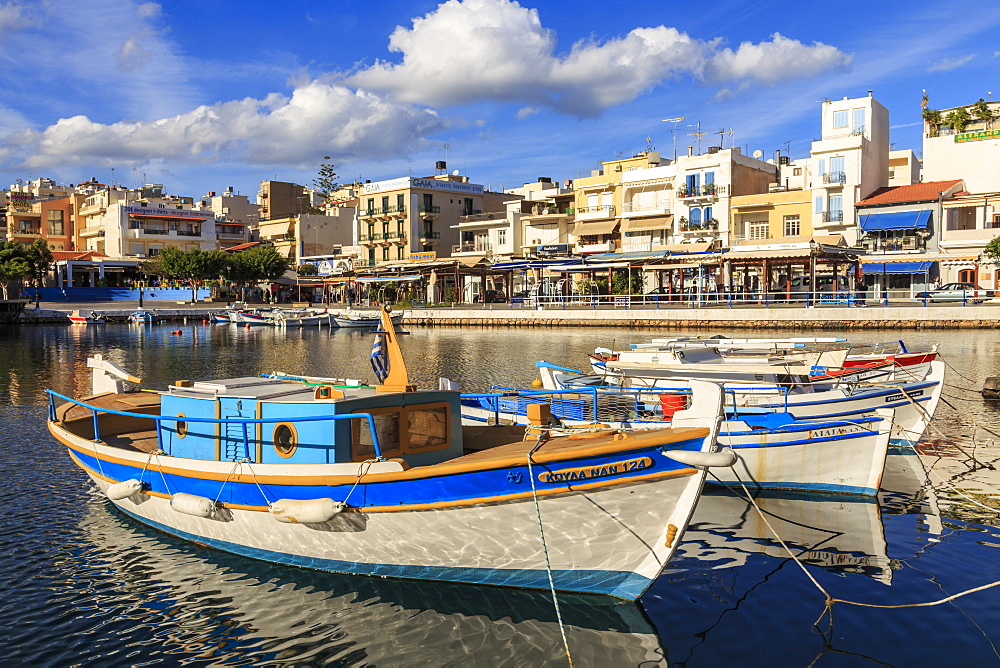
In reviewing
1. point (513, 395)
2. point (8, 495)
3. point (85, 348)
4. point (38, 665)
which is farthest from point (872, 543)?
point (85, 348)

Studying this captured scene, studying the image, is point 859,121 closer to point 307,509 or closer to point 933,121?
point 933,121

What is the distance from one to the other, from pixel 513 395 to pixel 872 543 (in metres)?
6.38

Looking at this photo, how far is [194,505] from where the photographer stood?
1033 cm

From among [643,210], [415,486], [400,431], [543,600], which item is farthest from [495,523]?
[643,210]

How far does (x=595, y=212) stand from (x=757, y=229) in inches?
591

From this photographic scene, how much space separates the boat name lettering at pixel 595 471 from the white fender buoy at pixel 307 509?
8.32ft

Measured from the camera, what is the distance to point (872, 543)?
11.5 metres

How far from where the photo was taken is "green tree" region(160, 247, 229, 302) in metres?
83.2

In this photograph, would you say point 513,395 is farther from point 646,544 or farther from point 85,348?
point 85,348

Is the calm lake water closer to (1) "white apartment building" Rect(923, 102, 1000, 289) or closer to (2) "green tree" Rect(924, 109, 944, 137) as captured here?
(1) "white apartment building" Rect(923, 102, 1000, 289)

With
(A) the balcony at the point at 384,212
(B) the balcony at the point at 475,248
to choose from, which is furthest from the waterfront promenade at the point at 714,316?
(A) the balcony at the point at 384,212

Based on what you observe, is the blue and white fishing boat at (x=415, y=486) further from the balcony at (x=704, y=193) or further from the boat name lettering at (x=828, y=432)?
the balcony at (x=704, y=193)

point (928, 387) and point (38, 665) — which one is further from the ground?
point (928, 387)

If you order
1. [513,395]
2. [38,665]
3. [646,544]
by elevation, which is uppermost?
[513,395]
